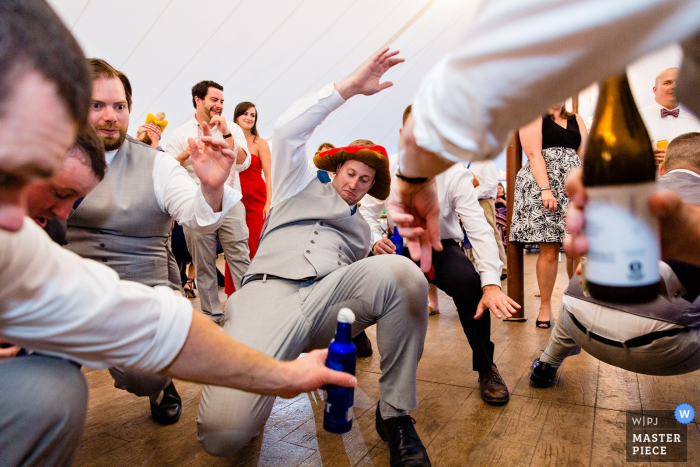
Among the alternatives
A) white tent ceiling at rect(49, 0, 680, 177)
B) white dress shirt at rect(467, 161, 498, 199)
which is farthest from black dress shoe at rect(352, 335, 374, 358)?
white tent ceiling at rect(49, 0, 680, 177)

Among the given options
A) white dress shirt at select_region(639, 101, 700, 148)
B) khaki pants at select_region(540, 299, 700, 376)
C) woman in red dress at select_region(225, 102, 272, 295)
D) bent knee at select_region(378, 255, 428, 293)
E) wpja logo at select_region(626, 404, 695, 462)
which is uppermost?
white dress shirt at select_region(639, 101, 700, 148)

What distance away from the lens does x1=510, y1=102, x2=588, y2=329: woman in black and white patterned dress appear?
8.08 ft

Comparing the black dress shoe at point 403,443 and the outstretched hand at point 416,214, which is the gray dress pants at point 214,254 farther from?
the outstretched hand at point 416,214

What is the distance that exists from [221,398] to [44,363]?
468 millimetres

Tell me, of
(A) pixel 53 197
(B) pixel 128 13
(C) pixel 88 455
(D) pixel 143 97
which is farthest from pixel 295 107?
(D) pixel 143 97

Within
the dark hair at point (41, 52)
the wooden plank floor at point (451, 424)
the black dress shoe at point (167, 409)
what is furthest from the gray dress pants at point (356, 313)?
the dark hair at point (41, 52)

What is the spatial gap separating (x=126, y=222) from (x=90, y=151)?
0.36 metres

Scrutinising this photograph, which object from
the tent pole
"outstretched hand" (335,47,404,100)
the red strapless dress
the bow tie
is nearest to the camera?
"outstretched hand" (335,47,404,100)

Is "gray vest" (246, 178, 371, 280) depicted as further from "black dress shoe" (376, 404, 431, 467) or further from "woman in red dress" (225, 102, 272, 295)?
"woman in red dress" (225, 102, 272, 295)

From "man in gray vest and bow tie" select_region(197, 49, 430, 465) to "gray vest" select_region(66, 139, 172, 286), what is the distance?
0.35m

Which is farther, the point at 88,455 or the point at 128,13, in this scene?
the point at 128,13

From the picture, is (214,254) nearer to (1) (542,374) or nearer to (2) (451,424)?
(2) (451,424)

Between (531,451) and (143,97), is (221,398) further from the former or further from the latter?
(143,97)

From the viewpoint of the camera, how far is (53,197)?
102 cm
